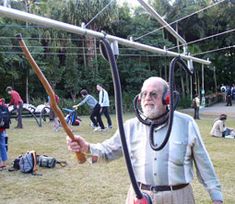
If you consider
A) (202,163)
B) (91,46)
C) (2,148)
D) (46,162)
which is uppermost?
(91,46)

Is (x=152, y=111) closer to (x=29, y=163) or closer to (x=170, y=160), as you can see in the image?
(x=170, y=160)

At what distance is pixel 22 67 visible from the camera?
30.0m

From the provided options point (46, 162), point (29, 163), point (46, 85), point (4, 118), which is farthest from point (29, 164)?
point (46, 85)

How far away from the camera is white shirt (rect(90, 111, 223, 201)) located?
312cm

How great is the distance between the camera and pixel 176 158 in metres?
3.12

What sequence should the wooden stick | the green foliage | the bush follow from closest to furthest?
the wooden stick < the green foliage < the bush

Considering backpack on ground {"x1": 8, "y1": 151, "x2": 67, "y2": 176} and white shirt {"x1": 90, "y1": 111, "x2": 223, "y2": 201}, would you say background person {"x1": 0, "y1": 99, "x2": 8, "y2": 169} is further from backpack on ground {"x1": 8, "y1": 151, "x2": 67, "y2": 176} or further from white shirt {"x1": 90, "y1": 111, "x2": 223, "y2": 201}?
white shirt {"x1": 90, "y1": 111, "x2": 223, "y2": 201}

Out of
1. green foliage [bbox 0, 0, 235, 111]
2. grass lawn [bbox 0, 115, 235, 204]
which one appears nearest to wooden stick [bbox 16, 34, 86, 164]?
grass lawn [bbox 0, 115, 235, 204]

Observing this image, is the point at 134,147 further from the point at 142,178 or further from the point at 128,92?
the point at 128,92

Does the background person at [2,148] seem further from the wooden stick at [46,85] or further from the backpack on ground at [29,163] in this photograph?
the wooden stick at [46,85]

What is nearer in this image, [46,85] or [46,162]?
[46,85]

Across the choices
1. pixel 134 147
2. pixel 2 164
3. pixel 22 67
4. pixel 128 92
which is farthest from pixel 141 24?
pixel 134 147

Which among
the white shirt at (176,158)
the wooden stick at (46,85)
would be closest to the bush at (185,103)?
the white shirt at (176,158)

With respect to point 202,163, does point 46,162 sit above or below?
below
